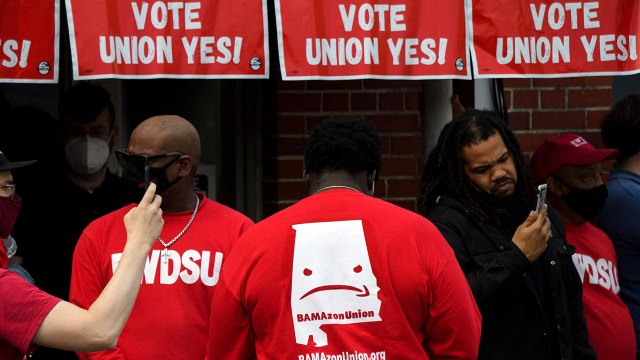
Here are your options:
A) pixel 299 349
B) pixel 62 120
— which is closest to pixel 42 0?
pixel 62 120

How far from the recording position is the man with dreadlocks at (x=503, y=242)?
4.23 meters

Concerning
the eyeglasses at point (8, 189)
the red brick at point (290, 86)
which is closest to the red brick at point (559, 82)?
the red brick at point (290, 86)

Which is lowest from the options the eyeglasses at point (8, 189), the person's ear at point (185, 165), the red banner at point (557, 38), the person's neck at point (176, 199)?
the person's neck at point (176, 199)

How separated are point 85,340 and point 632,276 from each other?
2.90 metres

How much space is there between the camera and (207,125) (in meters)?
6.53

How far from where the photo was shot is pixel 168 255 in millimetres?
4219

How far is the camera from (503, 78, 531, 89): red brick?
5945mm

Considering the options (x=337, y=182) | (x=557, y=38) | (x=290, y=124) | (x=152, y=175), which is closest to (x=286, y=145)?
(x=290, y=124)

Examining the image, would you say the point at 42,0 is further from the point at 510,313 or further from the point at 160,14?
the point at 510,313

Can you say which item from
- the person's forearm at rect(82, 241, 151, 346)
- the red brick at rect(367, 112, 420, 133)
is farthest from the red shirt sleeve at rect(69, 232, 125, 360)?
the red brick at rect(367, 112, 420, 133)

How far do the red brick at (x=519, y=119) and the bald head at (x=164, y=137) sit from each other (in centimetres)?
218

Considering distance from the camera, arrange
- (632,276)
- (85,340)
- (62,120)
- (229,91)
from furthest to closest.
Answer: (229,91) < (62,120) < (632,276) < (85,340)

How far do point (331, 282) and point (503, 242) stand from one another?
3.81 feet

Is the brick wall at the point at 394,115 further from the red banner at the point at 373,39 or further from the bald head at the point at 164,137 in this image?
the bald head at the point at 164,137
